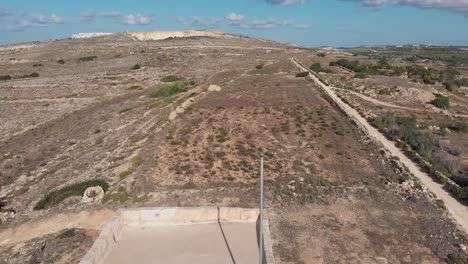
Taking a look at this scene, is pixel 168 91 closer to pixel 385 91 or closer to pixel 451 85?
pixel 385 91

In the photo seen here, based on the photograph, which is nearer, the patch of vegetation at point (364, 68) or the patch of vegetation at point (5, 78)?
the patch of vegetation at point (364, 68)

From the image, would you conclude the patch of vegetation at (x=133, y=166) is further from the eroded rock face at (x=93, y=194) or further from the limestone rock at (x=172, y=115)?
the limestone rock at (x=172, y=115)

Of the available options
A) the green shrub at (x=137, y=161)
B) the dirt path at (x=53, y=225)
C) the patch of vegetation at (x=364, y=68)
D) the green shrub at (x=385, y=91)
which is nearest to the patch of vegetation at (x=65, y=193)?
the dirt path at (x=53, y=225)

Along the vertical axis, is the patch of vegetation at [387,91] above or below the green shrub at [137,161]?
above

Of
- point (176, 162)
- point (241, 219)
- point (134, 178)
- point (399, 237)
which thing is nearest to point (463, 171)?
point (399, 237)

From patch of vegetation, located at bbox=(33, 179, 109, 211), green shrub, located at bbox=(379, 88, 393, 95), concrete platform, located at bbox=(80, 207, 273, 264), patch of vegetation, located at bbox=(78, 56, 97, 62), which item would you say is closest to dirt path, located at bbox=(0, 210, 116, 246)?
patch of vegetation, located at bbox=(33, 179, 109, 211)

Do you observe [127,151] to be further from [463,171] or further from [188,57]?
[188,57]

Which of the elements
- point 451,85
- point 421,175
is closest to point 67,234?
point 421,175

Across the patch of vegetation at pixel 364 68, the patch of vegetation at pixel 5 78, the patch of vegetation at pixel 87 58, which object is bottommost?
the patch of vegetation at pixel 5 78
